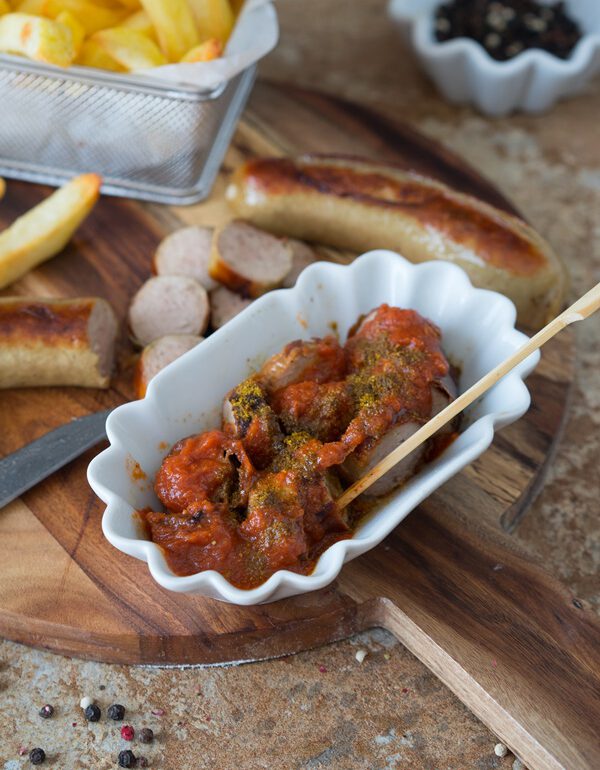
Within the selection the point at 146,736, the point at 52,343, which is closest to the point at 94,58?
the point at 52,343

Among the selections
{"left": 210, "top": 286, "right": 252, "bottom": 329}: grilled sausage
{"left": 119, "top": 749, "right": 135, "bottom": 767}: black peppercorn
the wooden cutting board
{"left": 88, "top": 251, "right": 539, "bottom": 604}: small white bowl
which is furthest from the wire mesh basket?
{"left": 119, "top": 749, "right": 135, "bottom": 767}: black peppercorn

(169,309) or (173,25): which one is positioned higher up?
(173,25)

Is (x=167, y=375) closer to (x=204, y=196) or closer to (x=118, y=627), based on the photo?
(x=118, y=627)

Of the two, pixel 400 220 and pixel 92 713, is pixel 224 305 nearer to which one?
pixel 400 220

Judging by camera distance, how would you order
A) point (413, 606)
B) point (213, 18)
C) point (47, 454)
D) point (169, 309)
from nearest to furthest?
point (413, 606) → point (47, 454) → point (169, 309) → point (213, 18)

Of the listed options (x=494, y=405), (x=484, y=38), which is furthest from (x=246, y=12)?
(x=494, y=405)

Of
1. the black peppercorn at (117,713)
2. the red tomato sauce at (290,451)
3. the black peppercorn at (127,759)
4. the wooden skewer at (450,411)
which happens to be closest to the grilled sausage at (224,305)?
the red tomato sauce at (290,451)

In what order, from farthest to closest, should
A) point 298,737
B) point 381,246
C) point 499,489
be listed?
point 381,246 < point 499,489 < point 298,737
